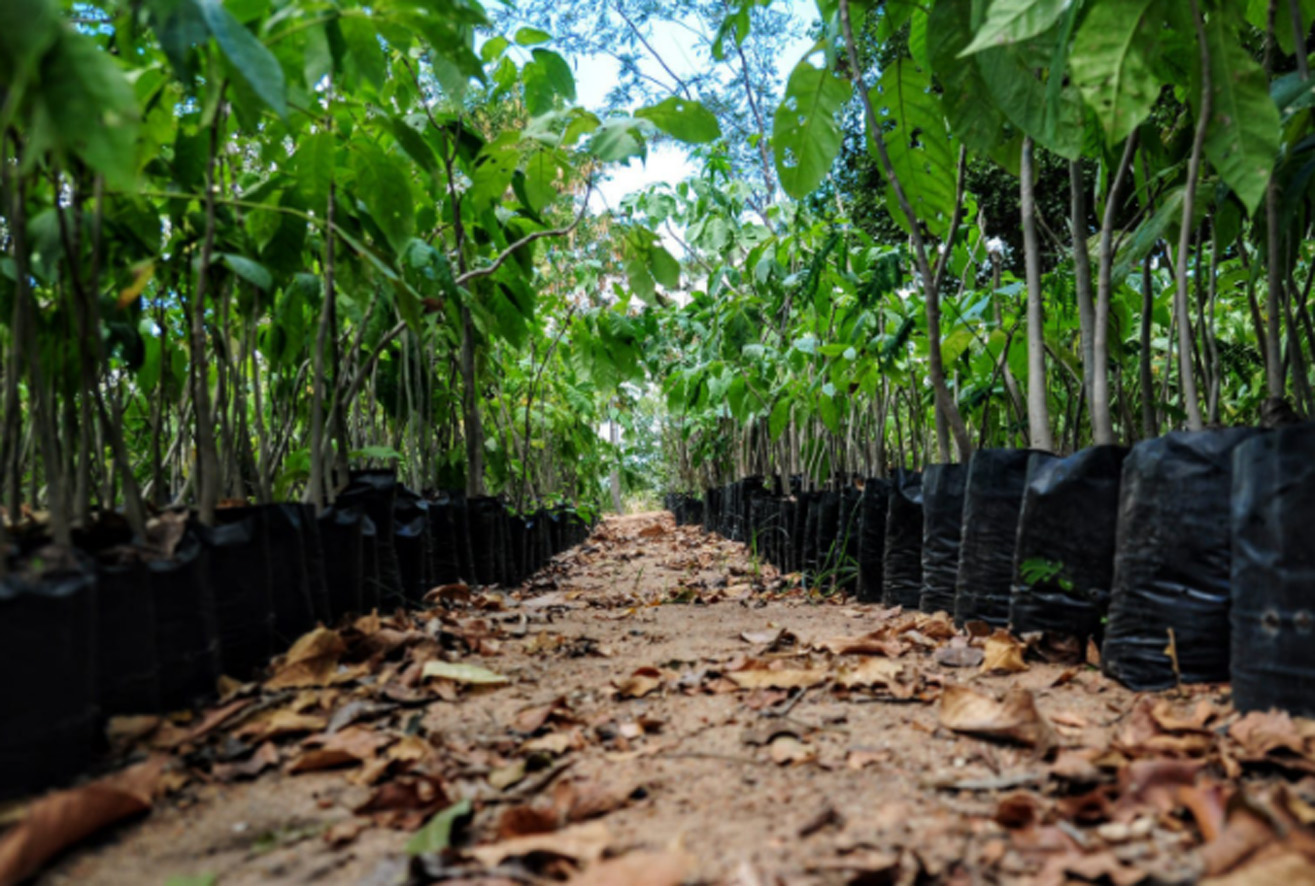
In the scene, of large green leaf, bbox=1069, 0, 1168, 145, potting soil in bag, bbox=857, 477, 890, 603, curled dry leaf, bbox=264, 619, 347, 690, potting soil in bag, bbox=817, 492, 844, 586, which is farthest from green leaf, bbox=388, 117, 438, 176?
potting soil in bag, bbox=817, 492, 844, 586

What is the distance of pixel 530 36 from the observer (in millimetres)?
1950

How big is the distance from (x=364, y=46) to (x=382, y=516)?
40.9 inches

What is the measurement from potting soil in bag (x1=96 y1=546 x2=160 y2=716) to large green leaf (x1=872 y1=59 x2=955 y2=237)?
1633 millimetres

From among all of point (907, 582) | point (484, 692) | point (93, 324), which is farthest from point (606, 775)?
point (907, 582)

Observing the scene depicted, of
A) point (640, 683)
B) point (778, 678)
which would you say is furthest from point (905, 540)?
point (640, 683)

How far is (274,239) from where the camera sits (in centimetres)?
161

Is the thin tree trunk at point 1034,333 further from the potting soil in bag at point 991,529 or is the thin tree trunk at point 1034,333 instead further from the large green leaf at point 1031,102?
the large green leaf at point 1031,102

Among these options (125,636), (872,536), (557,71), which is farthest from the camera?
(872,536)

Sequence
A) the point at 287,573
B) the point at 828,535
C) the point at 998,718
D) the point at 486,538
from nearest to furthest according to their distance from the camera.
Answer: the point at 998,718 → the point at 287,573 → the point at 486,538 → the point at 828,535

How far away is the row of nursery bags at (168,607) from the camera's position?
2.98 ft

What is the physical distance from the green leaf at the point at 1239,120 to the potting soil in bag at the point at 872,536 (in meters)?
1.52

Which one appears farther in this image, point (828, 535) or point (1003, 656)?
point (828, 535)

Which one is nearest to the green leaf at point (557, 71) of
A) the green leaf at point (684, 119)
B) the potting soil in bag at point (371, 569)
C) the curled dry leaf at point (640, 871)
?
the green leaf at point (684, 119)

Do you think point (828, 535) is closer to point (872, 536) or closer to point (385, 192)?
point (872, 536)
